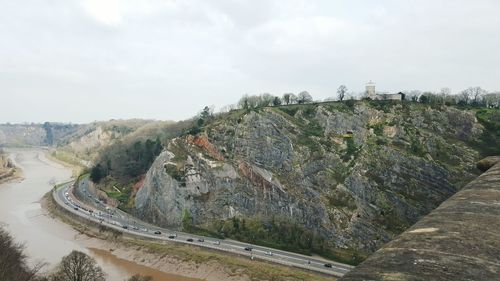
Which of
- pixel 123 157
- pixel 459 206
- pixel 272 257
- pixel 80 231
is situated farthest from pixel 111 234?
pixel 459 206

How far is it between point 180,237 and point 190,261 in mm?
11237

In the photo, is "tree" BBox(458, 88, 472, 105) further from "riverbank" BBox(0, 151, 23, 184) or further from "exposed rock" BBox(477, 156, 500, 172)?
"riverbank" BBox(0, 151, 23, 184)

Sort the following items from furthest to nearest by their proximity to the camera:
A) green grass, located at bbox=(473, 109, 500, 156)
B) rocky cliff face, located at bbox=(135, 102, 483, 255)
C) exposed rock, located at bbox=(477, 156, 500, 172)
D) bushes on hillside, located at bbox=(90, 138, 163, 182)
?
bushes on hillside, located at bbox=(90, 138, 163, 182) → green grass, located at bbox=(473, 109, 500, 156) → rocky cliff face, located at bbox=(135, 102, 483, 255) → exposed rock, located at bbox=(477, 156, 500, 172)

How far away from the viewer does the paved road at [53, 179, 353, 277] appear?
211ft

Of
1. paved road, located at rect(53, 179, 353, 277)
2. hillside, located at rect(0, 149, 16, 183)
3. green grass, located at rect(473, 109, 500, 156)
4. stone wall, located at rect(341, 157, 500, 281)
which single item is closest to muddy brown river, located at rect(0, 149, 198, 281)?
paved road, located at rect(53, 179, 353, 277)

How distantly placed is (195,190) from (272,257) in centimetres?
2889

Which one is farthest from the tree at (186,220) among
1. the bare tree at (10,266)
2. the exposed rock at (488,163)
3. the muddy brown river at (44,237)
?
the exposed rock at (488,163)

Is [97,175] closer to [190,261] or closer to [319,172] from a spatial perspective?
[190,261]

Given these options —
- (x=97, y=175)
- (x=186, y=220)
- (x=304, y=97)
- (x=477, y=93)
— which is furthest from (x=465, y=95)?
(x=97, y=175)

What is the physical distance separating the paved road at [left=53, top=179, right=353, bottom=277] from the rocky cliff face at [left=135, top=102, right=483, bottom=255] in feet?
17.3

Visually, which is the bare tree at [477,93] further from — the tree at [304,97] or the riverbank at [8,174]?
the riverbank at [8,174]

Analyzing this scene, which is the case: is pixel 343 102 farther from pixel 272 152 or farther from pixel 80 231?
pixel 80 231

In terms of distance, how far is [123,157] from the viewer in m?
130

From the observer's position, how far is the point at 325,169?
283ft
